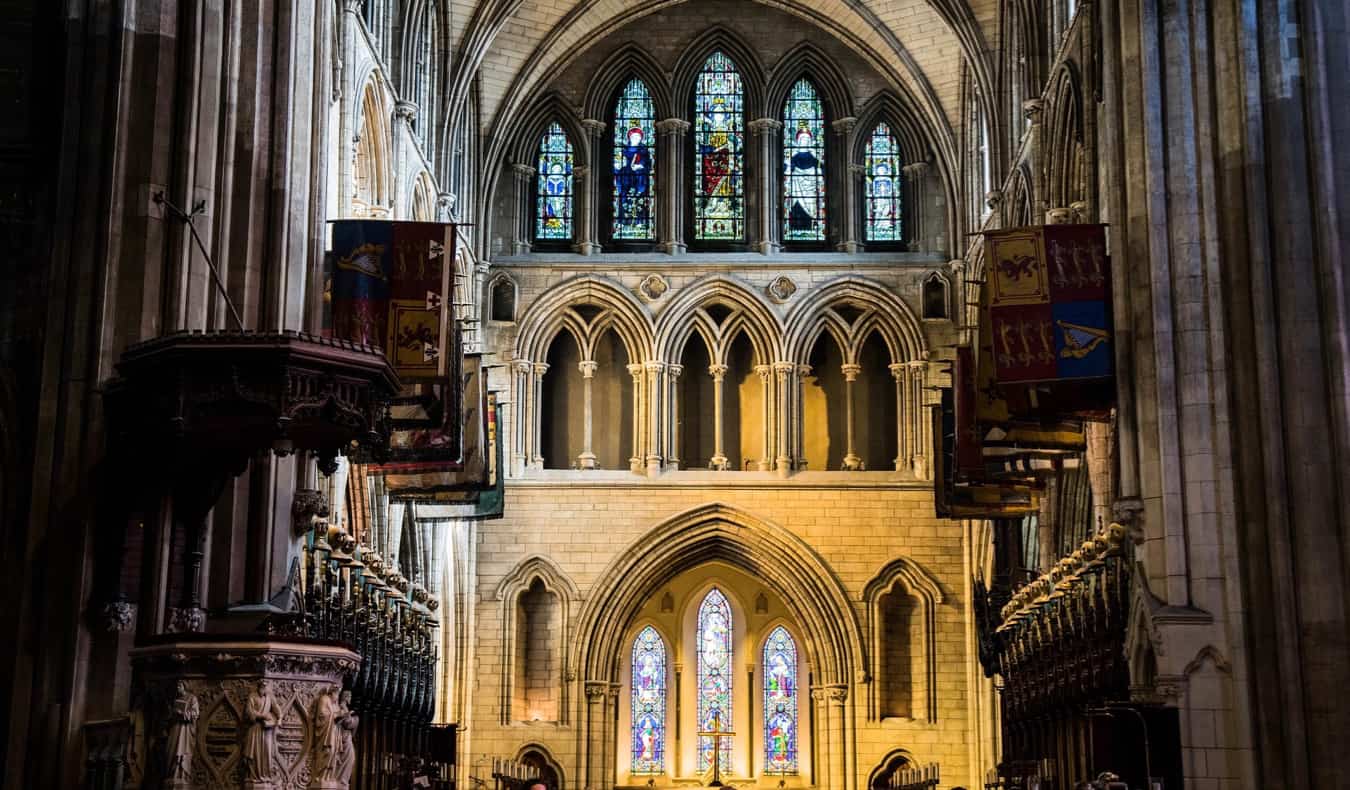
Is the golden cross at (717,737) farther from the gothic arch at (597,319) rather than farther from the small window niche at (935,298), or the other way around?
the small window niche at (935,298)

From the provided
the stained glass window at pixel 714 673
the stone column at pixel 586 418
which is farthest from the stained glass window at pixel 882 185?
the stained glass window at pixel 714 673

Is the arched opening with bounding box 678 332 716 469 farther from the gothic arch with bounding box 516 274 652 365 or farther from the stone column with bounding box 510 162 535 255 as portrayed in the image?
the stone column with bounding box 510 162 535 255

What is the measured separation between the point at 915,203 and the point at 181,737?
930 inches

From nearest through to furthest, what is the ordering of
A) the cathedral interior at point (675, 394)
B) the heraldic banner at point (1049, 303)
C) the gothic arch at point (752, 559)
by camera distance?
the cathedral interior at point (675, 394), the heraldic banner at point (1049, 303), the gothic arch at point (752, 559)

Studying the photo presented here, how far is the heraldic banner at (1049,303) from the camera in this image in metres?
17.8

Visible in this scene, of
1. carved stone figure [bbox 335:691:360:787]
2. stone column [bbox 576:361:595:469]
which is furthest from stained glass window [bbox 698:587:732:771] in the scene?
carved stone figure [bbox 335:691:360:787]

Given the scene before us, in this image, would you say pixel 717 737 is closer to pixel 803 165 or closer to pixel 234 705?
pixel 803 165

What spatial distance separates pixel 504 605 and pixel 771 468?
5.00 m

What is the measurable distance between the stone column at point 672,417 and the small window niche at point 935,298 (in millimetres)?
4329

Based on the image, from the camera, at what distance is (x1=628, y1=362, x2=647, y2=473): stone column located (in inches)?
1248

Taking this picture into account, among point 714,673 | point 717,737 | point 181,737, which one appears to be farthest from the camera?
point 714,673

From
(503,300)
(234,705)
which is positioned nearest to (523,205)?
(503,300)

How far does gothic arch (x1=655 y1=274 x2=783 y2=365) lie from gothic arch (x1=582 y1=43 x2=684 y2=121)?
132 inches

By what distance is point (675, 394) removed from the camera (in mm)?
32031
